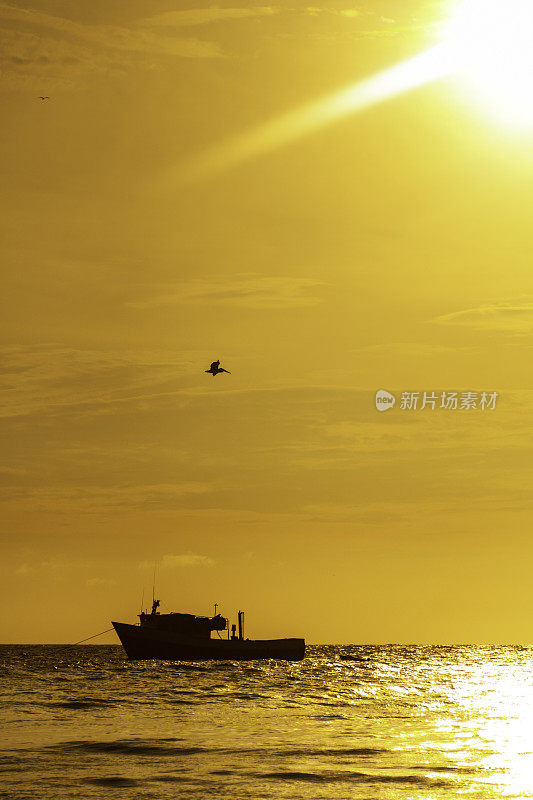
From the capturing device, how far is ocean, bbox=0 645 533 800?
34.4 metres

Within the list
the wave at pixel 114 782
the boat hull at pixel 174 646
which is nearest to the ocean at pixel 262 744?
the wave at pixel 114 782

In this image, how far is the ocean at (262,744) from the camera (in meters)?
34.4

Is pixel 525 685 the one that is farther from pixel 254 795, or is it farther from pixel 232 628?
pixel 254 795

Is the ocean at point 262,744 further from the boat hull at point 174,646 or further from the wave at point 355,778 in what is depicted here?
the boat hull at point 174,646

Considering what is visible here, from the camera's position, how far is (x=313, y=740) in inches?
1884

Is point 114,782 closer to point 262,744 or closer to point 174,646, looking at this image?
point 262,744

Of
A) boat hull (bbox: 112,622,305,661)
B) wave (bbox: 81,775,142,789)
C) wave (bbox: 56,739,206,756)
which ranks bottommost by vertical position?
wave (bbox: 81,775,142,789)

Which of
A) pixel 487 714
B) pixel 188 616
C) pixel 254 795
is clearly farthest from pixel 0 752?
pixel 188 616

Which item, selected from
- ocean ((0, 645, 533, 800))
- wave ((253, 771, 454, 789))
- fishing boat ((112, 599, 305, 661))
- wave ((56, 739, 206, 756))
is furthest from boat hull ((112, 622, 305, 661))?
wave ((253, 771, 454, 789))

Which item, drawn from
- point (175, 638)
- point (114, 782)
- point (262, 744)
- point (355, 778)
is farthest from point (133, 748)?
point (175, 638)

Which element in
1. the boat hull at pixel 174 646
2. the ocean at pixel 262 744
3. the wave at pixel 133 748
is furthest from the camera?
the boat hull at pixel 174 646

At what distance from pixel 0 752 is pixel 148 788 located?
33.1 feet

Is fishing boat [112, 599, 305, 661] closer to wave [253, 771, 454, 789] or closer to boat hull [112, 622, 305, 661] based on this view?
boat hull [112, 622, 305, 661]

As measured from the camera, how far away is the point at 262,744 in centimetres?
4612
